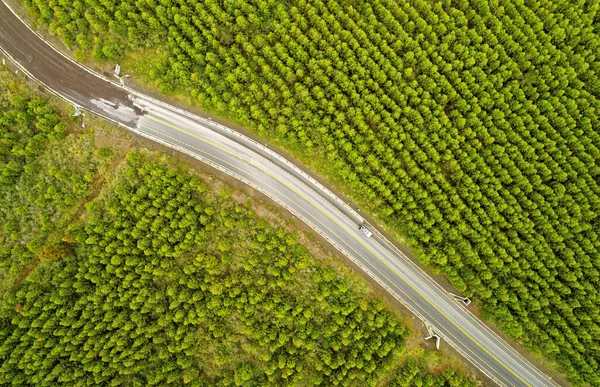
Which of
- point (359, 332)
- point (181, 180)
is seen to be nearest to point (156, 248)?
point (181, 180)

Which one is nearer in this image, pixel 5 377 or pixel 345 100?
pixel 5 377

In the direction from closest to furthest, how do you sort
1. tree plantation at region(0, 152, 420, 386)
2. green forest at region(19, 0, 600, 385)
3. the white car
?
1. tree plantation at region(0, 152, 420, 386)
2. green forest at region(19, 0, 600, 385)
3. the white car

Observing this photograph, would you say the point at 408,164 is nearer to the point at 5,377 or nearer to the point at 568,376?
the point at 568,376

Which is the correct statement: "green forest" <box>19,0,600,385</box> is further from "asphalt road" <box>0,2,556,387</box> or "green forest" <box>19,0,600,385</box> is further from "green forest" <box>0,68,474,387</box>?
"green forest" <box>0,68,474,387</box>

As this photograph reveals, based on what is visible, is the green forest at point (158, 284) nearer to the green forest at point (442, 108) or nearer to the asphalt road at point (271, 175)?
the asphalt road at point (271, 175)

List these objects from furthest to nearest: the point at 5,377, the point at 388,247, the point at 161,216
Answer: the point at 388,247 < the point at 161,216 < the point at 5,377

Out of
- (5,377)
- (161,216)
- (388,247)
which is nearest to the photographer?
(5,377)

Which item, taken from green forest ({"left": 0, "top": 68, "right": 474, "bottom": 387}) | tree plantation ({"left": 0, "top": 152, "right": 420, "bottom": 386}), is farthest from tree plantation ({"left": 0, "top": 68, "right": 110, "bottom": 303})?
tree plantation ({"left": 0, "top": 152, "right": 420, "bottom": 386})
